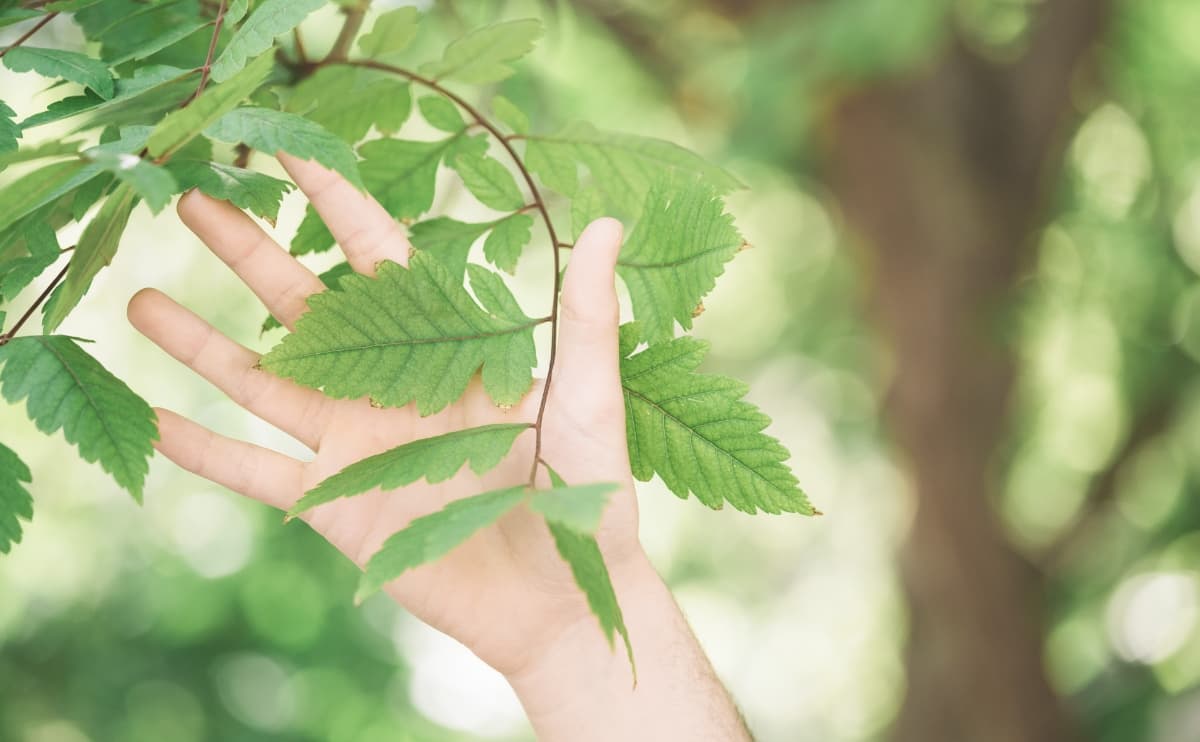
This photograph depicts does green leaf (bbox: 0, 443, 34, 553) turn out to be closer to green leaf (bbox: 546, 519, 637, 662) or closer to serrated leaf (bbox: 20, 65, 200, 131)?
serrated leaf (bbox: 20, 65, 200, 131)

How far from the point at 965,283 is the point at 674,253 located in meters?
3.55

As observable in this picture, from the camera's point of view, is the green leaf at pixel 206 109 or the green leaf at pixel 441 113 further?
the green leaf at pixel 441 113

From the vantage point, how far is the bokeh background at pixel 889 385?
378 centimetres

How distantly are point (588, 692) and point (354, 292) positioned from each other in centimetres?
51

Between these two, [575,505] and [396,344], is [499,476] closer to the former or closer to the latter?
[396,344]

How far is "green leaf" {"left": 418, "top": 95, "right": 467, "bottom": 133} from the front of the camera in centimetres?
84

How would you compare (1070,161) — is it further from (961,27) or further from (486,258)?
(486,258)

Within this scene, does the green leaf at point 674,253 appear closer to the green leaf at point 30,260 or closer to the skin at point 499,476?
the skin at point 499,476

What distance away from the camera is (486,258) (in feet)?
2.70

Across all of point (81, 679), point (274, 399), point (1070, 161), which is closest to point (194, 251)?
point (81, 679)

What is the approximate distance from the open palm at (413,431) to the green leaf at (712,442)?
6 centimetres

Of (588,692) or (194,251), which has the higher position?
(194,251)

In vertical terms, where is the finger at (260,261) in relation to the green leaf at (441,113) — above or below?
below

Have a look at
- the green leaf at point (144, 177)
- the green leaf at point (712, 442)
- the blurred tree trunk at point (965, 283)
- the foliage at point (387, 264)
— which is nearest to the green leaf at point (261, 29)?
the foliage at point (387, 264)
